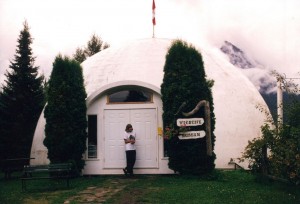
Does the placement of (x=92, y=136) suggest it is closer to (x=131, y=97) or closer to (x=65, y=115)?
(x=65, y=115)

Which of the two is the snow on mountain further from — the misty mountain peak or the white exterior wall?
the white exterior wall

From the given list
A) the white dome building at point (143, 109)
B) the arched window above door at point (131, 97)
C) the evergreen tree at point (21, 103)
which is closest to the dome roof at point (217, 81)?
the white dome building at point (143, 109)

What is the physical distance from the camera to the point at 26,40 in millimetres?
22250

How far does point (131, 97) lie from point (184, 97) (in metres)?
2.09

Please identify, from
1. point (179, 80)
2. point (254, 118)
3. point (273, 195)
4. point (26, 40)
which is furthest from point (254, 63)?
point (273, 195)

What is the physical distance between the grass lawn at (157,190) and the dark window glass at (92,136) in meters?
1.47

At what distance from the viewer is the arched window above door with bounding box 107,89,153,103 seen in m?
13.2

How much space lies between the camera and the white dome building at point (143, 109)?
13031 millimetres

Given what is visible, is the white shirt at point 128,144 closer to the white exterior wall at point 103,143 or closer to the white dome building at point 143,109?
the white dome building at point 143,109

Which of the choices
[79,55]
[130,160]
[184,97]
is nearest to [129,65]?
[184,97]

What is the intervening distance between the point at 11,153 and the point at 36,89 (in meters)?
3.85

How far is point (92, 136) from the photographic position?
13.4 meters

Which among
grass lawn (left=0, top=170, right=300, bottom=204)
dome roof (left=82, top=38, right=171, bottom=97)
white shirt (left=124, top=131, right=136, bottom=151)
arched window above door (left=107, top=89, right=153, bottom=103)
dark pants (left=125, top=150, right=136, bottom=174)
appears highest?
dome roof (left=82, top=38, right=171, bottom=97)

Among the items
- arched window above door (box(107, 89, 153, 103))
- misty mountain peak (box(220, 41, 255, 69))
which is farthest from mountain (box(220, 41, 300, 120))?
arched window above door (box(107, 89, 153, 103))
